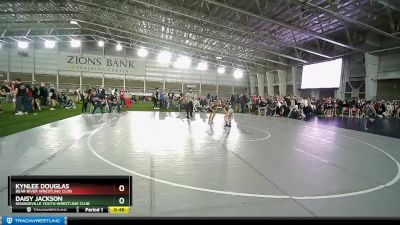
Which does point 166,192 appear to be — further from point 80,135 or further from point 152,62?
point 152,62

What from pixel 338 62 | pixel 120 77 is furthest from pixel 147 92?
pixel 338 62

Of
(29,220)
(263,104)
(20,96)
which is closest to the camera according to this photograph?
(29,220)

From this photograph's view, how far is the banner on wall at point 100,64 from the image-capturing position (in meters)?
40.3

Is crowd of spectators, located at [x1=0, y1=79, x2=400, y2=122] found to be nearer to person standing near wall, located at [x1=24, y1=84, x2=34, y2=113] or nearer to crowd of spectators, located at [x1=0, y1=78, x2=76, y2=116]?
crowd of spectators, located at [x1=0, y1=78, x2=76, y2=116]

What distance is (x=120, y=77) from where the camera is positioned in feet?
154

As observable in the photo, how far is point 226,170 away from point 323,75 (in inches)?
1111

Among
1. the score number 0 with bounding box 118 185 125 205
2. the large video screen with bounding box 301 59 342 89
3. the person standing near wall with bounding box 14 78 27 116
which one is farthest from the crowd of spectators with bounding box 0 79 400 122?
the score number 0 with bounding box 118 185 125 205

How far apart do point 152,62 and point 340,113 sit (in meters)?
31.6

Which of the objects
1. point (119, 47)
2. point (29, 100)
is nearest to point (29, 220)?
point (29, 100)

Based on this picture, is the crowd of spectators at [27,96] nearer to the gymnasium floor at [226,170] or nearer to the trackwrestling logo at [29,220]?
the gymnasium floor at [226,170]

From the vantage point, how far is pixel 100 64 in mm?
41781
